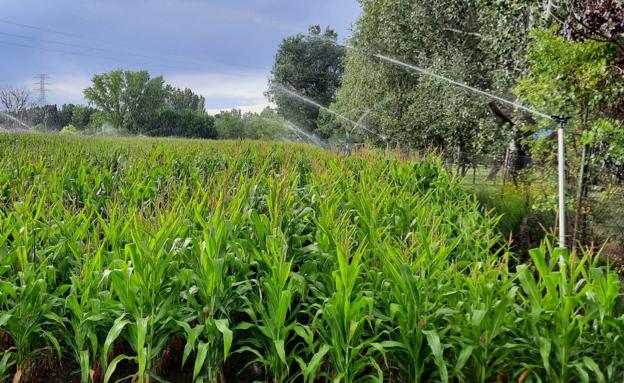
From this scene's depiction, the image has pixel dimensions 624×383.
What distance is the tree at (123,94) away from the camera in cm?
6912

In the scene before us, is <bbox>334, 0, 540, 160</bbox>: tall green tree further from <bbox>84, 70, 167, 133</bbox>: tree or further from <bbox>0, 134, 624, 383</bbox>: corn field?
<bbox>84, 70, 167, 133</bbox>: tree

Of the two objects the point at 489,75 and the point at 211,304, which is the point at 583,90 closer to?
the point at 211,304

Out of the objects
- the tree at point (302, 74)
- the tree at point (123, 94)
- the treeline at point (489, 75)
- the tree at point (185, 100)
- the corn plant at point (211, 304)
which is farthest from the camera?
the tree at point (185, 100)

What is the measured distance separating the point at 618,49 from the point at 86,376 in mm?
7468

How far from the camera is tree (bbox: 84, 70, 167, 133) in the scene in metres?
69.1

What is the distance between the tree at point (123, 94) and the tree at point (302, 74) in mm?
26140

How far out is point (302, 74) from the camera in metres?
50.6

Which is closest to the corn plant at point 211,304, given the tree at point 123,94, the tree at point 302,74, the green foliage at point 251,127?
the tree at point 302,74

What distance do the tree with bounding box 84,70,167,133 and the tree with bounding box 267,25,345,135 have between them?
26.1 meters

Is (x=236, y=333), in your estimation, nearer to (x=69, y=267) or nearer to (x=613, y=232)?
(x=69, y=267)

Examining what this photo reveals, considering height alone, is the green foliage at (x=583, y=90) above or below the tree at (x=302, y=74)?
below

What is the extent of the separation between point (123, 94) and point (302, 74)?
3220 centimetres

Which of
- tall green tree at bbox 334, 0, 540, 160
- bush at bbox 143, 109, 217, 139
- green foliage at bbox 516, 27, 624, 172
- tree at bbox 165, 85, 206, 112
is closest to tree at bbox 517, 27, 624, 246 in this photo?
green foliage at bbox 516, 27, 624, 172

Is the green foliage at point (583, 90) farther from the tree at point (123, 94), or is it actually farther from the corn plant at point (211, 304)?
the tree at point (123, 94)
